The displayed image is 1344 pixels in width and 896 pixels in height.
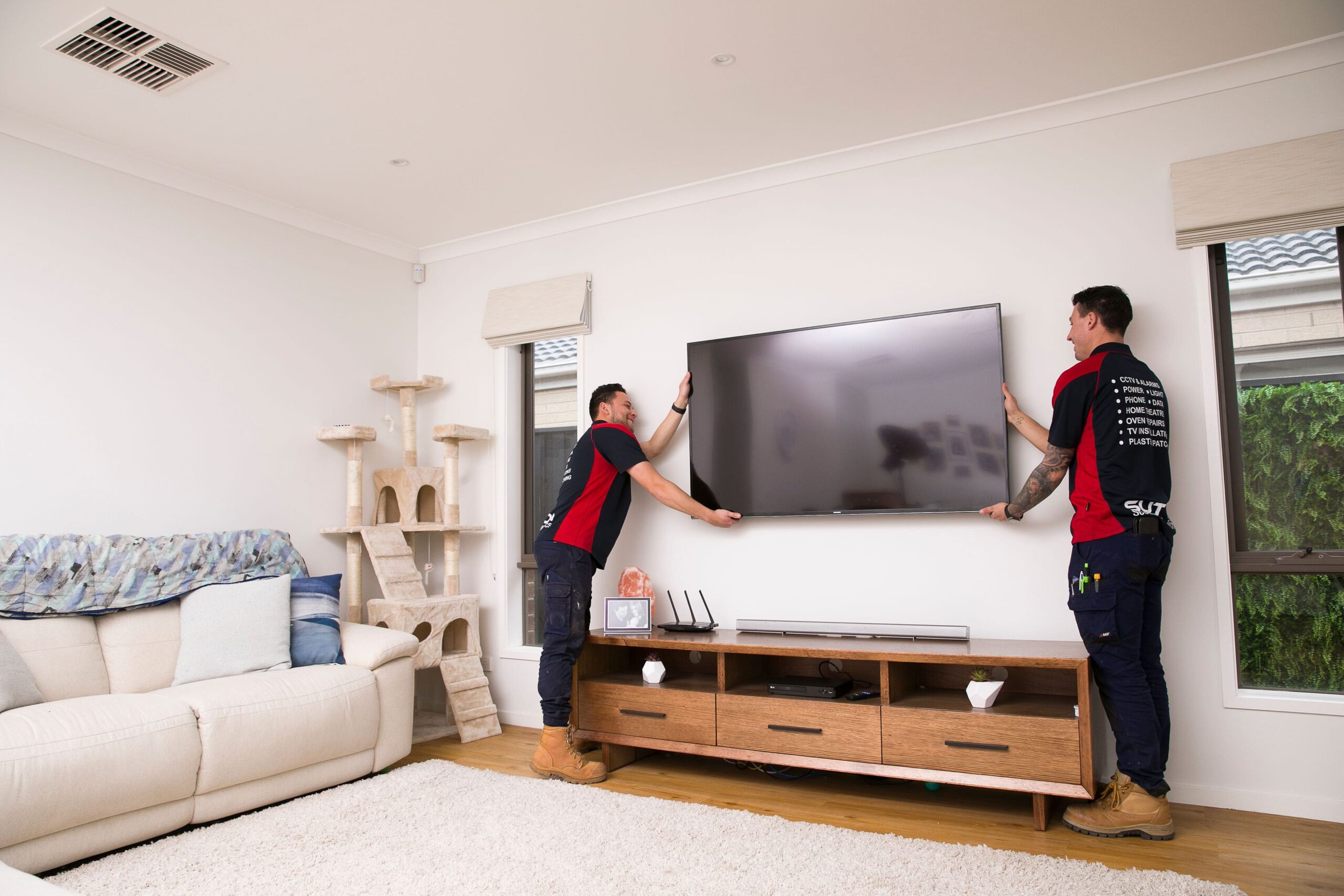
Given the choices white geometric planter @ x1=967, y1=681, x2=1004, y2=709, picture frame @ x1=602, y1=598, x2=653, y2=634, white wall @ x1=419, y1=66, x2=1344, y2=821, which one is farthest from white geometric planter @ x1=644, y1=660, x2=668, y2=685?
white geometric planter @ x1=967, y1=681, x2=1004, y2=709

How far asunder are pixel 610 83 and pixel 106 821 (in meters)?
2.80

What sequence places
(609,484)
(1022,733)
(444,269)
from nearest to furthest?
(1022,733) → (609,484) → (444,269)

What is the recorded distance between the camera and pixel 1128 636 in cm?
248

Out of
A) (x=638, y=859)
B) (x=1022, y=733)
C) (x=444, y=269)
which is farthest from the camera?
(x=444, y=269)

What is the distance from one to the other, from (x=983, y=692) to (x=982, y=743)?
0.15 m

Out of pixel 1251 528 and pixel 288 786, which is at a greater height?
pixel 1251 528

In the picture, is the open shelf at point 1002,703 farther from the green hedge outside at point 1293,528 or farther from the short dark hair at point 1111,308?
the short dark hair at point 1111,308

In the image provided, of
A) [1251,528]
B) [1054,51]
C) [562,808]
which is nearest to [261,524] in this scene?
[562,808]

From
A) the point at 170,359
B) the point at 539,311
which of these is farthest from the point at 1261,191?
the point at 170,359

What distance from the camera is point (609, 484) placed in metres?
3.51

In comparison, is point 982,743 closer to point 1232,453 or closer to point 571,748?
point 1232,453

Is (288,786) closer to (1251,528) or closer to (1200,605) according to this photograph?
(1200,605)

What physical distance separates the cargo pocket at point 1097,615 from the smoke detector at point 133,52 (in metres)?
3.25

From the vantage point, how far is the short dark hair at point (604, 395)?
3.64 m
